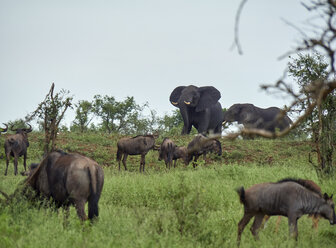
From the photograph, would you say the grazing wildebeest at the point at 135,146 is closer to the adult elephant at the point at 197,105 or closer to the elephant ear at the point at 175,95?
the adult elephant at the point at 197,105

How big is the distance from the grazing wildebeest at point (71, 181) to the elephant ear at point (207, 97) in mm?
20795

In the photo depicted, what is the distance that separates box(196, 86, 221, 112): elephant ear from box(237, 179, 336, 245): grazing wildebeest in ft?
67.8

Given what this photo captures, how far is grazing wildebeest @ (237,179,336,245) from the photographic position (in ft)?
24.8

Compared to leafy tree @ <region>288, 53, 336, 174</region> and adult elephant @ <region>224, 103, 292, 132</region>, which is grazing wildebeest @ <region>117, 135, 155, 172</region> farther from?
adult elephant @ <region>224, 103, 292, 132</region>

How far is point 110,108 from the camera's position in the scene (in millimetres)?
34156

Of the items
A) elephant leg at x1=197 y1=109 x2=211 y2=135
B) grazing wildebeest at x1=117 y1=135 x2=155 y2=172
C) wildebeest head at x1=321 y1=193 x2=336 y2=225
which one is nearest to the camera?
wildebeest head at x1=321 y1=193 x2=336 y2=225

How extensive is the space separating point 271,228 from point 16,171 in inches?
A: 414

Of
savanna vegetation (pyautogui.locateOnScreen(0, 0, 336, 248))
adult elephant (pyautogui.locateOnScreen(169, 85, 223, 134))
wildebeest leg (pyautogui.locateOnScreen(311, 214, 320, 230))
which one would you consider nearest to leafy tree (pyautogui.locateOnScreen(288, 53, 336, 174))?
savanna vegetation (pyautogui.locateOnScreen(0, 0, 336, 248))

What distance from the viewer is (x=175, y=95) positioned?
30953mm

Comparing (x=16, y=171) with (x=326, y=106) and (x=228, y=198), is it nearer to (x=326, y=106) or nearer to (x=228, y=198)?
(x=228, y=198)

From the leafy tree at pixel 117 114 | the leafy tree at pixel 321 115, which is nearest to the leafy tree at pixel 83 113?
the leafy tree at pixel 117 114

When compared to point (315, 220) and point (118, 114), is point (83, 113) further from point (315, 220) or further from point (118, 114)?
point (315, 220)

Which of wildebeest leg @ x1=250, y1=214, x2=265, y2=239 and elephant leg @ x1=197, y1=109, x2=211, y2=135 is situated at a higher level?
elephant leg @ x1=197, y1=109, x2=211, y2=135

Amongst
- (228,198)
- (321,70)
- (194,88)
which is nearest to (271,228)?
(228,198)
